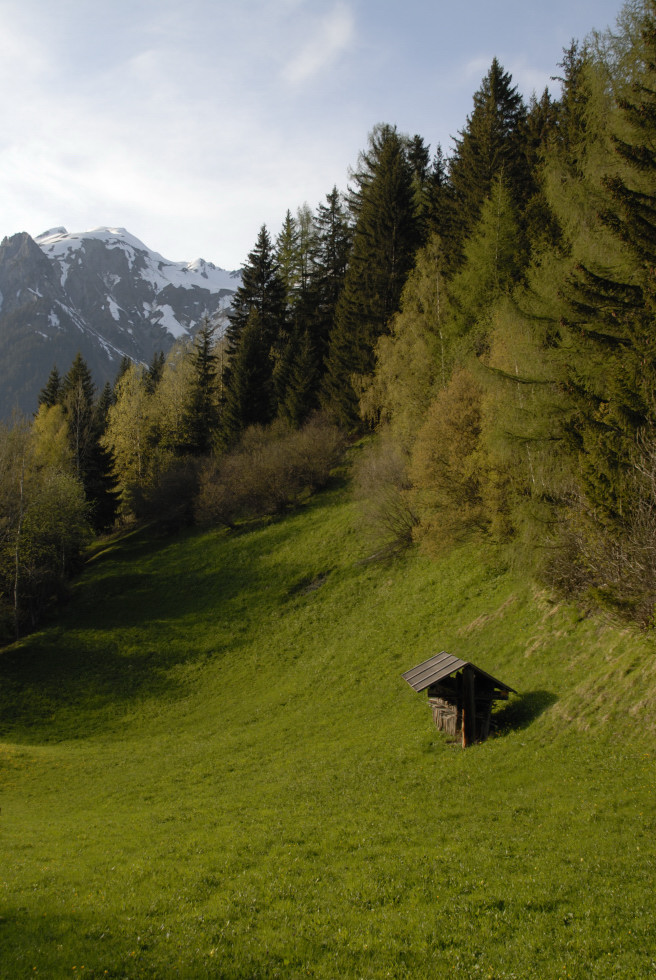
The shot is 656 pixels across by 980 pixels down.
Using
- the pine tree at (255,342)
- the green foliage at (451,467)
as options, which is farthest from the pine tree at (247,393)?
the green foliage at (451,467)

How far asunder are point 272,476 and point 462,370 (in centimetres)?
1996

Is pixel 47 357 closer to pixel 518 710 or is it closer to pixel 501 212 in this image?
pixel 501 212

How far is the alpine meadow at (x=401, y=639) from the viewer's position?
7.36m

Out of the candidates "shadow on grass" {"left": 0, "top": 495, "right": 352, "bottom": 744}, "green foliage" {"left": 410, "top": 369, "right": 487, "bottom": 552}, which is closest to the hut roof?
"green foliage" {"left": 410, "top": 369, "right": 487, "bottom": 552}

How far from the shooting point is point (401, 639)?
73.8 feet

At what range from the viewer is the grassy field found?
6652mm

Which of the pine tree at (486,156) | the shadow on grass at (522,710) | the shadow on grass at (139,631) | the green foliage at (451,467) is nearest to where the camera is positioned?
the shadow on grass at (522,710)

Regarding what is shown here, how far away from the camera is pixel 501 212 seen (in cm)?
2794

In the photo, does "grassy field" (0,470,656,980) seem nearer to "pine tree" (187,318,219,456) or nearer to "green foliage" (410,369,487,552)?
"green foliage" (410,369,487,552)

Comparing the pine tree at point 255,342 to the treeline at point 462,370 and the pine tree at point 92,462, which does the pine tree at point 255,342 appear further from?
the pine tree at point 92,462

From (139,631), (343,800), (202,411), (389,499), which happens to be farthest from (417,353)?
(202,411)

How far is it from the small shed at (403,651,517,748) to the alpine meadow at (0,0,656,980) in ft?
0.55

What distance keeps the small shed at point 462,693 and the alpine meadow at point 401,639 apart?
167 millimetres

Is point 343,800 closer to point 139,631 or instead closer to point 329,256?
point 139,631
